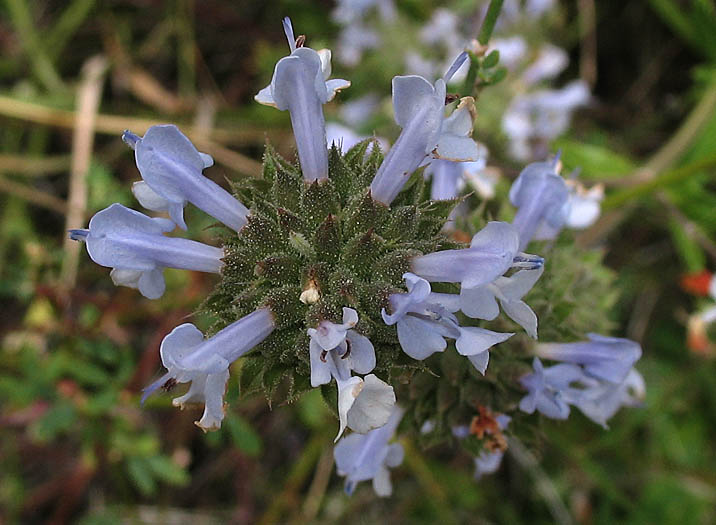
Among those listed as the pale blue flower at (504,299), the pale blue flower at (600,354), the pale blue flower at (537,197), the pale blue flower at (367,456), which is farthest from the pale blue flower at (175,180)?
the pale blue flower at (600,354)

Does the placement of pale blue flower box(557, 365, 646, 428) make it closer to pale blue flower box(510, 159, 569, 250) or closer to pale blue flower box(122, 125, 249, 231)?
pale blue flower box(510, 159, 569, 250)

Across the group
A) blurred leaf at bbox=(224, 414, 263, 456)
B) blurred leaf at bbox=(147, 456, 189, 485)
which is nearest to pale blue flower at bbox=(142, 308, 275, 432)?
blurred leaf at bbox=(224, 414, 263, 456)

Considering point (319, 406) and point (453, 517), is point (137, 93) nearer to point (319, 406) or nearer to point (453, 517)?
point (319, 406)

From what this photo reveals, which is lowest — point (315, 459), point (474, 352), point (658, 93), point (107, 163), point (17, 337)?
point (315, 459)

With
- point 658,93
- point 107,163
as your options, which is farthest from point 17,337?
point 658,93

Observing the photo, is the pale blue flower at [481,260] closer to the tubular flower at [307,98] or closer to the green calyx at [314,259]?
the green calyx at [314,259]

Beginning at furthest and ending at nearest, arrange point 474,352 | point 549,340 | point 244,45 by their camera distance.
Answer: point 244,45 → point 549,340 → point 474,352

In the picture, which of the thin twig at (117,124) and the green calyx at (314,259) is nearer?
Result: the green calyx at (314,259)

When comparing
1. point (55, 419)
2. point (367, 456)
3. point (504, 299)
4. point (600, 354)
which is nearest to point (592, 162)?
point (600, 354)
